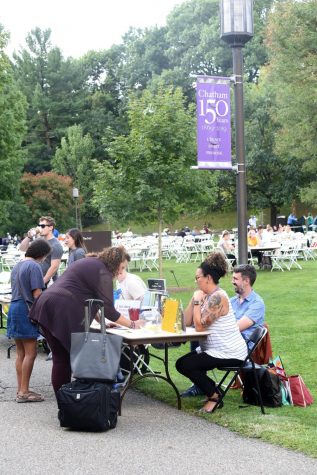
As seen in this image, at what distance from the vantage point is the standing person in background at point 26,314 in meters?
7.75

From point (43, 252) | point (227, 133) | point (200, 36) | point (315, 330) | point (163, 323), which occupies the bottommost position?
point (315, 330)

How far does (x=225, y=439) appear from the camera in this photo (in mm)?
6059

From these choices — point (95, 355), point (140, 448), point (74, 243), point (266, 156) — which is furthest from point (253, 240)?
point (266, 156)

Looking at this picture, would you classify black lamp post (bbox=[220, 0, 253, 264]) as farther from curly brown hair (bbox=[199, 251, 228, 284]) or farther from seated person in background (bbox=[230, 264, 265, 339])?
curly brown hair (bbox=[199, 251, 228, 284])

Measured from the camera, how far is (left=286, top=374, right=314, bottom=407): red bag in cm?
727

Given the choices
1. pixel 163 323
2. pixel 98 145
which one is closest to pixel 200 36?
pixel 98 145

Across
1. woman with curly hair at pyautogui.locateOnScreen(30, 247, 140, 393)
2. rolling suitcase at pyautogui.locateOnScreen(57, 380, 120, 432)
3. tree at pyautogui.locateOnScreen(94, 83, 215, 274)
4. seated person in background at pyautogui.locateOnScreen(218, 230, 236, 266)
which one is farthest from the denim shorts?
seated person in background at pyautogui.locateOnScreen(218, 230, 236, 266)

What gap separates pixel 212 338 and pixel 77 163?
50.0 metres

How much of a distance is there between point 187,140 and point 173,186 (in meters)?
1.09

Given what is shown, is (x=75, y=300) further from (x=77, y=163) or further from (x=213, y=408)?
(x=77, y=163)

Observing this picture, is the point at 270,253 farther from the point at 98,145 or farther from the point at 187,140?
the point at 98,145

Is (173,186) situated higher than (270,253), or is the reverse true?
(173,186)

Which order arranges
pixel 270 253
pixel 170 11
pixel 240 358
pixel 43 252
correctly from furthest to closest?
pixel 170 11, pixel 270 253, pixel 43 252, pixel 240 358

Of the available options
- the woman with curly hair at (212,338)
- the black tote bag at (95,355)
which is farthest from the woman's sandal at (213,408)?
the black tote bag at (95,355)
